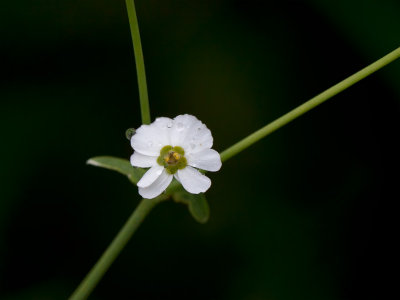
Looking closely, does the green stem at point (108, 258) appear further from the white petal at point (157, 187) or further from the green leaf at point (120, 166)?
the white petal at point (157, 187)

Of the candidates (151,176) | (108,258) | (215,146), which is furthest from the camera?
(215,146)

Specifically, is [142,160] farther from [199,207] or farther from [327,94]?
[327,94]

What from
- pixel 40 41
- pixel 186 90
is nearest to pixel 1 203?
pixel 40 41

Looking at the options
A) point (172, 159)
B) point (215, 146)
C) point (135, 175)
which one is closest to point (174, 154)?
point (172, 159)

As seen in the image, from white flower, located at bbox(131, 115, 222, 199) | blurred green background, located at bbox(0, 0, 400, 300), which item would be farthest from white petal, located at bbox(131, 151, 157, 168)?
blurred green background, located at bbox(0, 0, 400, 300)

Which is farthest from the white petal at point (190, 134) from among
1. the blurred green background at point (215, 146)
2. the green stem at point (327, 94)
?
the blurred green background at point (215, 146)

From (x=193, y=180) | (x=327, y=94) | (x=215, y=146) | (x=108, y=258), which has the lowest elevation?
(x=108, y=258)
